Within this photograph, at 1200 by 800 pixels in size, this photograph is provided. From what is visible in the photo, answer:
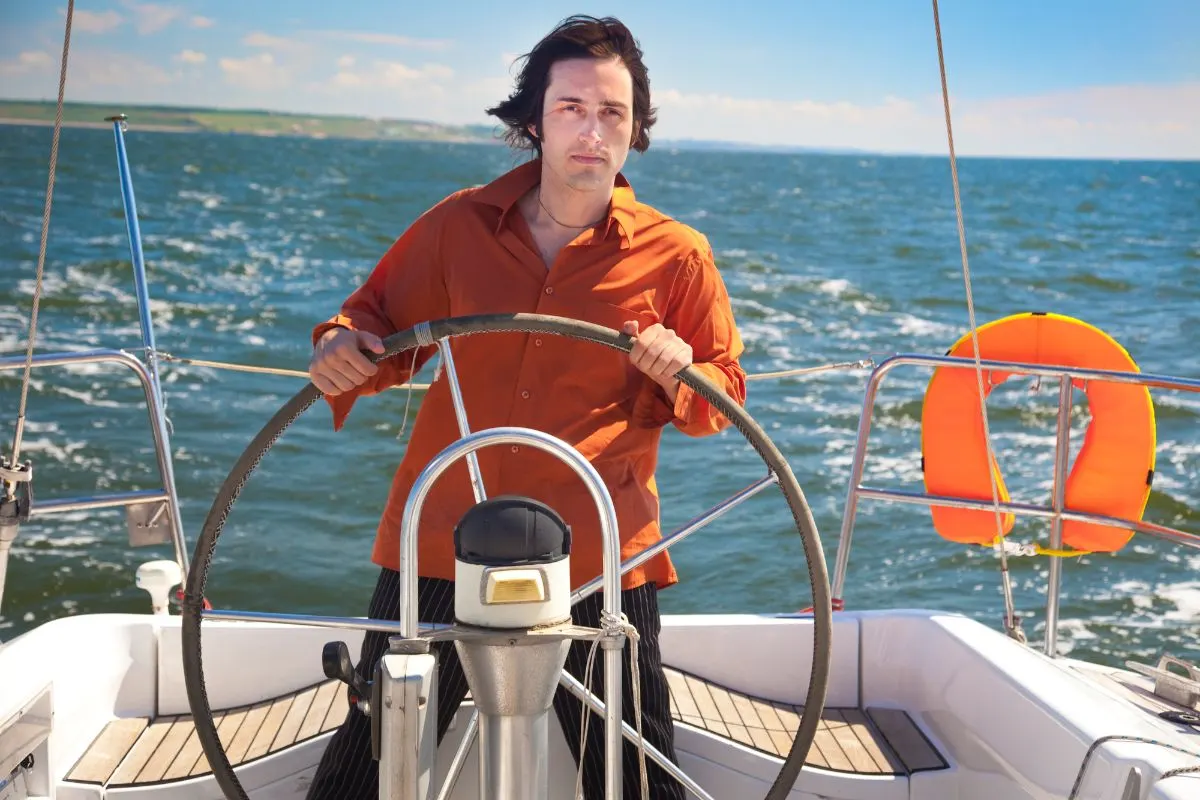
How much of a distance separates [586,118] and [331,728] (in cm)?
109

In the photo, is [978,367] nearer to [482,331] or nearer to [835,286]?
[482,331]

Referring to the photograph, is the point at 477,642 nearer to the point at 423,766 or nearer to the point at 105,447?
the point at 423,766

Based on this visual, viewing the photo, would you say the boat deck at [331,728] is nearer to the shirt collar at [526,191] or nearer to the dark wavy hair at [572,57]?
the shirt collar at [526,191]

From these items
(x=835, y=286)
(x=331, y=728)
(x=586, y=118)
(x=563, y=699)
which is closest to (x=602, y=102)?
(x=586, y=118)

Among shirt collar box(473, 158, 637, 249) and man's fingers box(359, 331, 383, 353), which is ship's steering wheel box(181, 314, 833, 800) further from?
shirt collar box(473, 158, 637, 249)

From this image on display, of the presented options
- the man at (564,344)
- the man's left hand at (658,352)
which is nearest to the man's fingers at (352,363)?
the man at (564,344)

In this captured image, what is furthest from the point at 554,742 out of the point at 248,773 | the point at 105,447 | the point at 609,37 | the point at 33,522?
the point at 105,447

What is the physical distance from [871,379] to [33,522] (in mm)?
5673

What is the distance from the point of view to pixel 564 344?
1.79 metres

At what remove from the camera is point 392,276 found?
1.86m

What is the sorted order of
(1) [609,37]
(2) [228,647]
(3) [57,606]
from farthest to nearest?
(3) [57,606], (2) [228,647], (1) [609,37]

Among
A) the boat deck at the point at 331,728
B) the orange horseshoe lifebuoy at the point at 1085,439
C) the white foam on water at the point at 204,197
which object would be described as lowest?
the boat deck at the point at 331,728

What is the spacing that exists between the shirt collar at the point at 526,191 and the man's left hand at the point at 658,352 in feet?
0.89

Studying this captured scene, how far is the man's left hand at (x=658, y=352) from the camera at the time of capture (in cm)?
156
